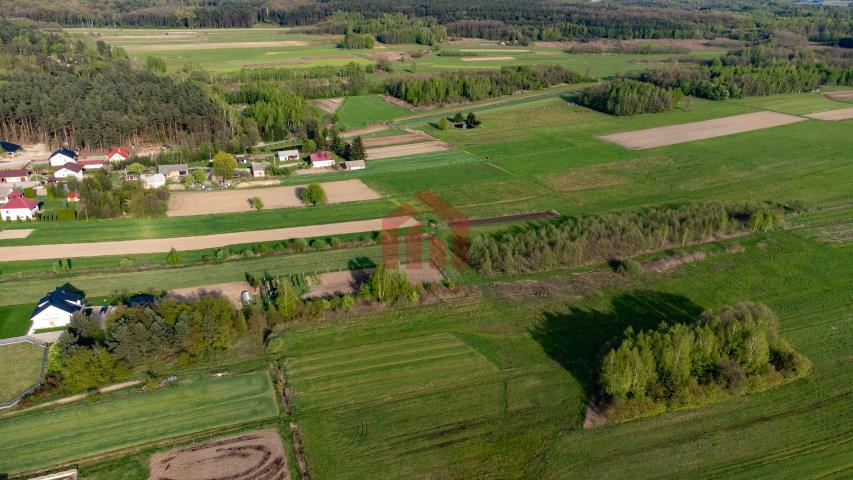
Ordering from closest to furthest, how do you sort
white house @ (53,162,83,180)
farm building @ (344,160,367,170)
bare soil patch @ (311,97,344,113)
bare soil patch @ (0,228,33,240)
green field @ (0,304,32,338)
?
green field @ (0,304,32,338), bare soil patch @ (0,228,33,240), white house @ (53,162,83,180), farm building @ (344,160,367,170), bare soil patch @ (311,97,344,113)

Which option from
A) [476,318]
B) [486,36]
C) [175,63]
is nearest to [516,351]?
[476,318]

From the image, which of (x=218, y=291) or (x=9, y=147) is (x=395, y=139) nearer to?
(x=218, y=291)

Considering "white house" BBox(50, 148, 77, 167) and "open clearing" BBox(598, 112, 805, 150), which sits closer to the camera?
"white house" BBox(50, 148, 77, 167)

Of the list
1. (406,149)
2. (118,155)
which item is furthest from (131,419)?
(406,149)

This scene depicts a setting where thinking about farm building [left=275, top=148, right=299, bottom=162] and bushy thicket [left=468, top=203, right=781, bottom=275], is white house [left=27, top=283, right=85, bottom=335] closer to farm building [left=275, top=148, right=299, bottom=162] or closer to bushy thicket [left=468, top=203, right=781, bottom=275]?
bushy thicket [left=468, top=203, right=781, bottom=275]

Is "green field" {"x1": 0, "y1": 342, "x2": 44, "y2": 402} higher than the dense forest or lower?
lower

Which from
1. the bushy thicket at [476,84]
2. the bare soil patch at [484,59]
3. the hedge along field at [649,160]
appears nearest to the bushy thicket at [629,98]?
the hedge along field at [649,160]

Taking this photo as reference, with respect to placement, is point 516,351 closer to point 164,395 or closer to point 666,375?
point 666,375

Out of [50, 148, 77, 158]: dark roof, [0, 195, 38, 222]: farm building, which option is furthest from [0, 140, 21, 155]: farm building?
[0, 195, 38, 222]: farm building
